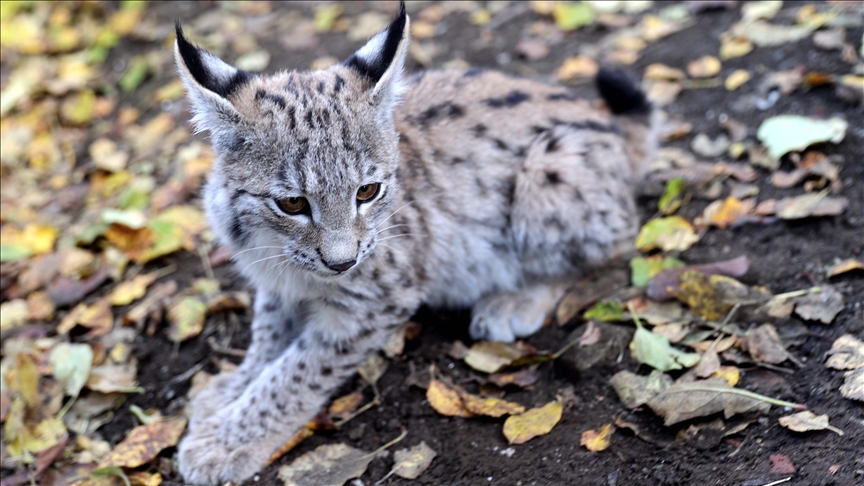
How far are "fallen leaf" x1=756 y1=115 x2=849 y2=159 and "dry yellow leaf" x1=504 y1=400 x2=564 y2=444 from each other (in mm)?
2016

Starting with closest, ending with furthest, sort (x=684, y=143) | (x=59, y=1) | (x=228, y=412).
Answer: (x=228, y=412)
(x=684, y=143)
(x=59, y=1)

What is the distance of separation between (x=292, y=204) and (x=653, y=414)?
1598 millimetres

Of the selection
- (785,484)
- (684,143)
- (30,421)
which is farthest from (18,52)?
(785,484)

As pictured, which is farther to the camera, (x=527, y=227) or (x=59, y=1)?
(x=59, y=1)

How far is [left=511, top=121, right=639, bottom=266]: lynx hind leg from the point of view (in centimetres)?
374

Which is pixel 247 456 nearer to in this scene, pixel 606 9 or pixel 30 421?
pixel 30 421

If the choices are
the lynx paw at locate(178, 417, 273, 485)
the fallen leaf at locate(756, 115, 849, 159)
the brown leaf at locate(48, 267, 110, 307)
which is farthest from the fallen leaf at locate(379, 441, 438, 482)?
the fallen leaf at locate(756, 115, 849, 159)

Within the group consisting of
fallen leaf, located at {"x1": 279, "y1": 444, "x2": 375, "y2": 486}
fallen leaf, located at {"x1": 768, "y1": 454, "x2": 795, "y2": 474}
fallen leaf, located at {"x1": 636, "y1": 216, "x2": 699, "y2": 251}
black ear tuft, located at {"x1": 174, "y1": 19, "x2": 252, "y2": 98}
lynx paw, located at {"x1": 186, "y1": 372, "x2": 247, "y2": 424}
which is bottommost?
fallen leaf, located at {"x1": 768, "y1": 454, "x2": 795, "y2": 474}

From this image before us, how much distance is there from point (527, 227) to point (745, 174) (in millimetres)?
1298

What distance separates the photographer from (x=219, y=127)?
→ 116 inches

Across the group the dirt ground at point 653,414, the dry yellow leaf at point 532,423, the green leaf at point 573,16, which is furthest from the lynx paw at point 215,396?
the green leaf at point 573,16

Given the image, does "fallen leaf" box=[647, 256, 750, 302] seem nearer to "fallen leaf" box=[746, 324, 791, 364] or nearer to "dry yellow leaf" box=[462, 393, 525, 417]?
"fallen leaf" box=[746, 324, 791, 364]

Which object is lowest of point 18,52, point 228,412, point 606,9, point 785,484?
point 785,484

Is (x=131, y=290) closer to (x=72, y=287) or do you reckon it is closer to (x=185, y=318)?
(x=72, y=287)
